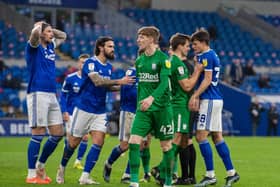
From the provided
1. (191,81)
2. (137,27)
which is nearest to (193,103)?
(191,81)

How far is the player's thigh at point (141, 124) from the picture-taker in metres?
11.6

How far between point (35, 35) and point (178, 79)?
2.29 meters

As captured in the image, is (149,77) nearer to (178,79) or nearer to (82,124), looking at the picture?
(178,79)

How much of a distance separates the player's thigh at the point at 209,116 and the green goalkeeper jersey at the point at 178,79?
0.29m

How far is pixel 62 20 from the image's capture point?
40.5 m

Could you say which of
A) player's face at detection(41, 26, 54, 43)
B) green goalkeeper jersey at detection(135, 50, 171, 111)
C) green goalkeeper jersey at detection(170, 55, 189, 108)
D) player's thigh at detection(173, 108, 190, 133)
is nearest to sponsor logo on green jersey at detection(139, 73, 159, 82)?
green goalkeeper jersey at detection(135, 50, 171, 111)

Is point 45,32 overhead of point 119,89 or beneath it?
overhead

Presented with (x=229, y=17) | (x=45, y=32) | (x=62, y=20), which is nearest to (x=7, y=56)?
(x=62, y=20)

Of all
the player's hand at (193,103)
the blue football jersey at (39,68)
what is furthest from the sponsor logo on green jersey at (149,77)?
the blue football jersey at (39,68)

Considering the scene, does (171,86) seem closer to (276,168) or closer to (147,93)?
(147,93)

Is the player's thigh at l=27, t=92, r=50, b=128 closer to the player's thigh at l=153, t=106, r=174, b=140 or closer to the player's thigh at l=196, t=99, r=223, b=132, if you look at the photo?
the player's thigh at l=153, t=106, r=174, b=140

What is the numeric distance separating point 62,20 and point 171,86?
27941mm

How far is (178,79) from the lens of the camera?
42.3 feet

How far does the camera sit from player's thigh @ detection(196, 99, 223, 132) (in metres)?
13.0
